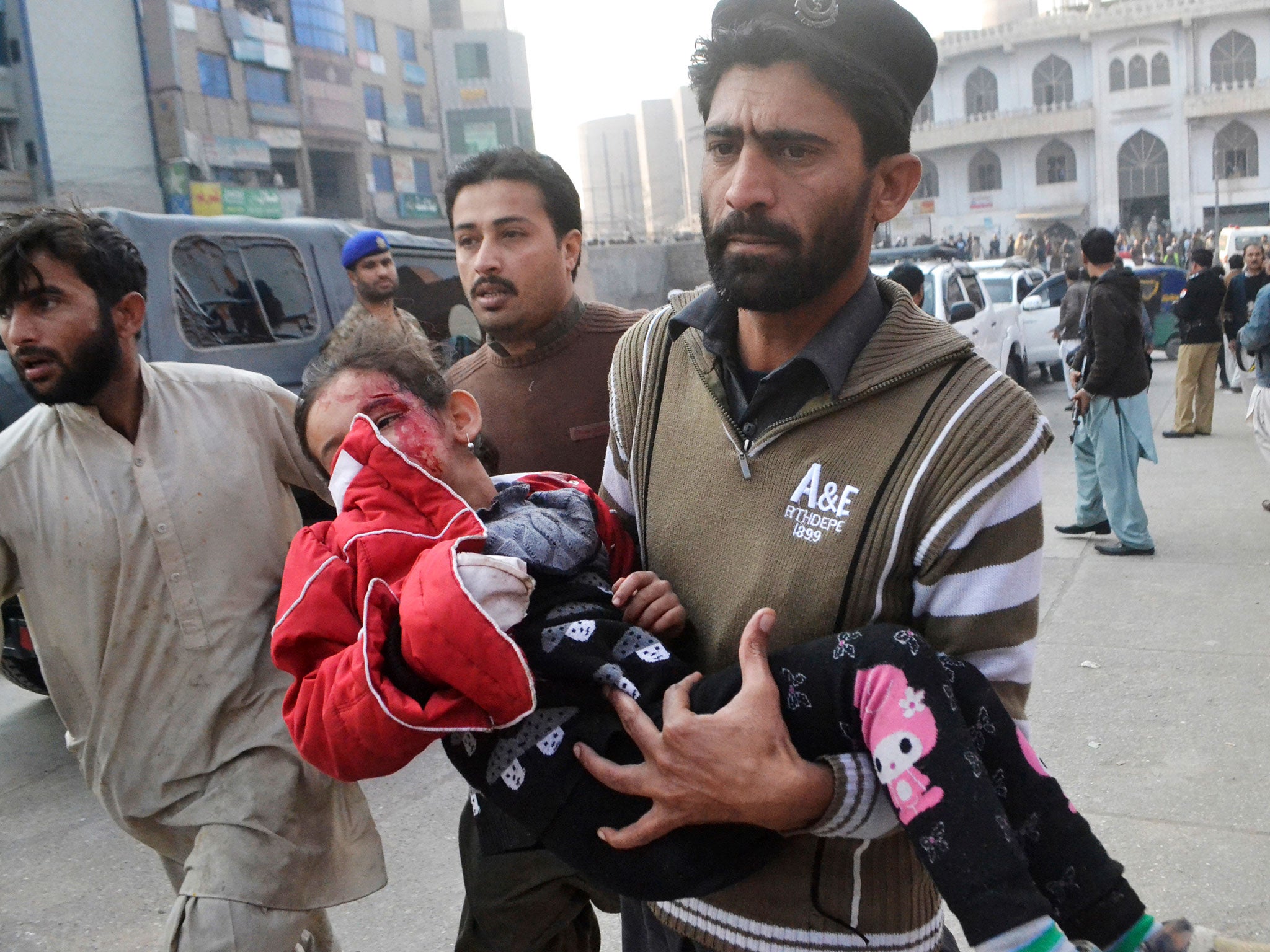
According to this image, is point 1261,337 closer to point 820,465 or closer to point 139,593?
point 820,465

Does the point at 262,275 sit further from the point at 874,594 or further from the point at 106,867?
the point at 874,594

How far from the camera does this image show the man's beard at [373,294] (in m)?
6.07

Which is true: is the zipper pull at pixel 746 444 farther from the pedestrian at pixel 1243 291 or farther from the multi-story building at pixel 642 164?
the multi-story building at pixel 642 164

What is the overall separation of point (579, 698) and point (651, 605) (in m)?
0.17

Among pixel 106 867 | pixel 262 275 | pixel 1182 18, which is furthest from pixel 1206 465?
pixel 1182 18

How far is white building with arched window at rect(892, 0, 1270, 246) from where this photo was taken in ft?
173

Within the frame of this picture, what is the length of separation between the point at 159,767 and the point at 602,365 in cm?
146

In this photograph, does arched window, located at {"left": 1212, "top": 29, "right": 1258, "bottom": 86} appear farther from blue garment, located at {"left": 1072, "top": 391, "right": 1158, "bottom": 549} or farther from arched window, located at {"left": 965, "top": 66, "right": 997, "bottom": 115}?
blue garment, located at {"left": 1072, "top": 391, "right": 1158, "bottom": 549}

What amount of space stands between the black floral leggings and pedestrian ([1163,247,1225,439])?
34.2 feet

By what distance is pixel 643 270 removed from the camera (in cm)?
2522

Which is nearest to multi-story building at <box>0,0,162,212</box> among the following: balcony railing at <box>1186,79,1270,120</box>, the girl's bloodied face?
the girl's bloodied face

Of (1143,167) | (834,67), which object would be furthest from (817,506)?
(1143,167)

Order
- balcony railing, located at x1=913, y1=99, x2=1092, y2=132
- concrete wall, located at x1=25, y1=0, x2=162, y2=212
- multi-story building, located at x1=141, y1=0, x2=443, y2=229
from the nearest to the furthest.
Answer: concrete wall, located at x1=25, y1=0, x2=162, y2=212
multi-story building, located at x1=141, y1=0, x2=443, y2=229
balcony railing, located at x1=913, y1=99, x2=1092, y2=132

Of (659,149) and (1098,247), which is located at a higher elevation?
(659,149)
